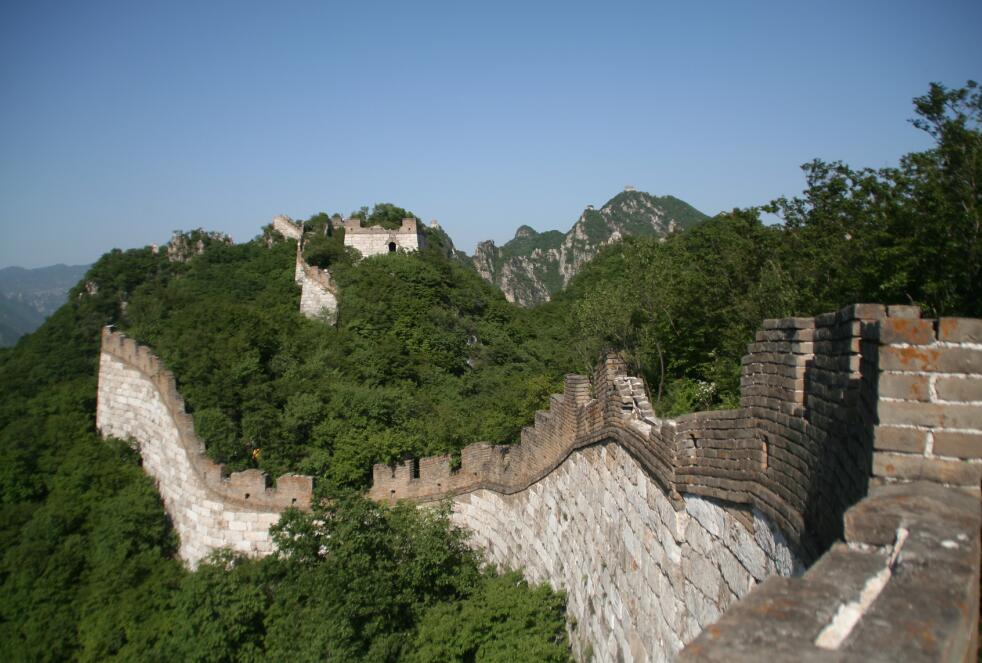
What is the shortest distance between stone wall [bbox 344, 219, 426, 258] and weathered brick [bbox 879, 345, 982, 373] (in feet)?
142

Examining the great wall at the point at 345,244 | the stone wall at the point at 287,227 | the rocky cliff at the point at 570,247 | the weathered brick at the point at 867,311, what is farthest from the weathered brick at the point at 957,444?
the rocky cliff at the point at 570,247

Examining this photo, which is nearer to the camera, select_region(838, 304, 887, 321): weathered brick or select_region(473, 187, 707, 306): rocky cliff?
select_region(838, 304, 887, 321): weathered brick

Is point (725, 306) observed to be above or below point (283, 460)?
above

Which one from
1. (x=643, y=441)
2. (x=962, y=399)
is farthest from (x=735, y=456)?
(x=962, y=399)

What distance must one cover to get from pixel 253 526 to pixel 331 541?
617 cm

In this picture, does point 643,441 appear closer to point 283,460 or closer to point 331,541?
point 331,541

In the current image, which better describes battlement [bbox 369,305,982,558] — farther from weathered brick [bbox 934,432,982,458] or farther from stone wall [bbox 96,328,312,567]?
stone wall [bbox 96,328,312,567]

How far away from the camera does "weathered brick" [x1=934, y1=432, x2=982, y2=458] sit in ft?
8.25

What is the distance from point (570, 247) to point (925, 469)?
10605cm

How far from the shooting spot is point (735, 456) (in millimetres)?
4801

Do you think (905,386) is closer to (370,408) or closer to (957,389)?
(957,389)

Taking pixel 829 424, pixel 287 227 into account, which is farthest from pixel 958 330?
pixel 287 227

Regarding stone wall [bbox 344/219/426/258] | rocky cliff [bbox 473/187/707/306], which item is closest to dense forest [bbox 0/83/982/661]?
stone wall [bbox 344/219/426/258]

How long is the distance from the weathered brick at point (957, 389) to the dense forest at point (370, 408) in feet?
24.3
